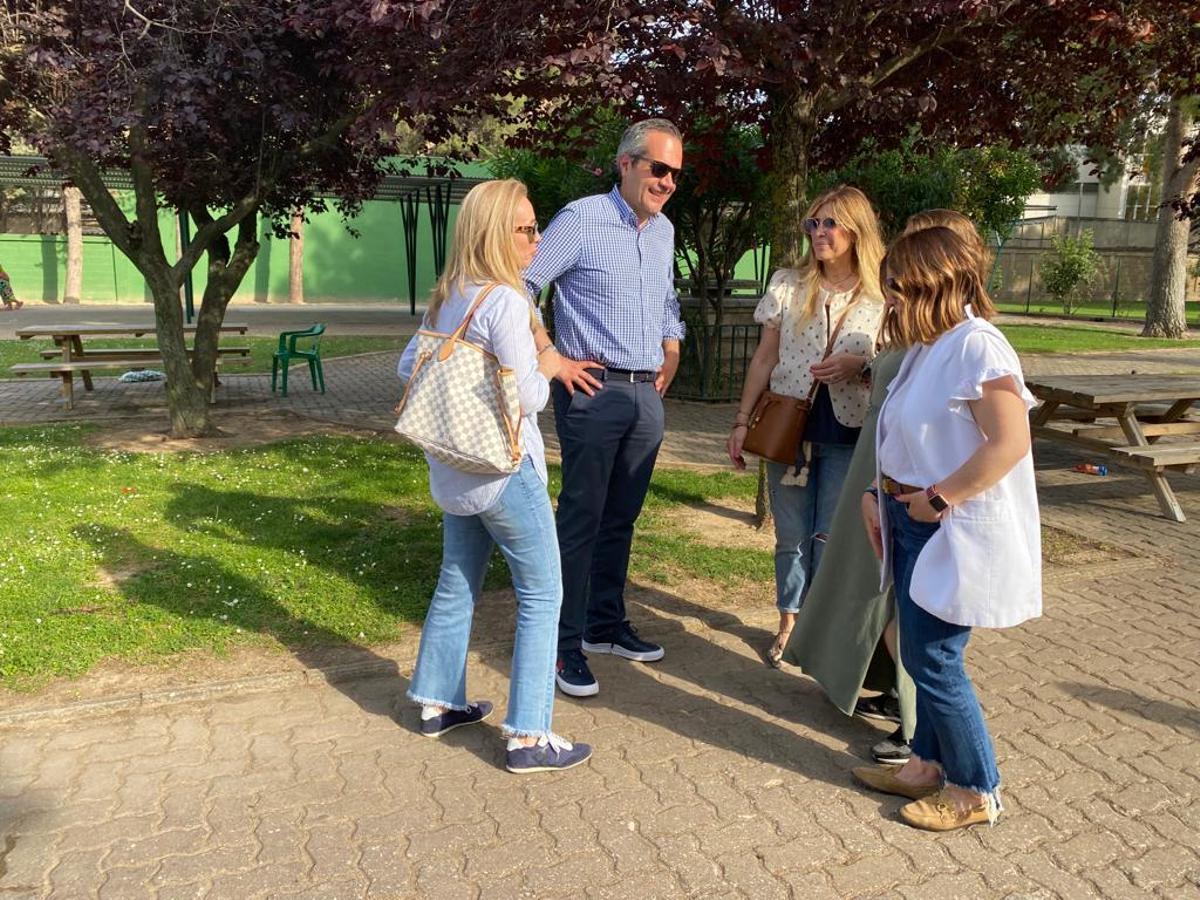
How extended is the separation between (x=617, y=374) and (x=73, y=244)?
101ft

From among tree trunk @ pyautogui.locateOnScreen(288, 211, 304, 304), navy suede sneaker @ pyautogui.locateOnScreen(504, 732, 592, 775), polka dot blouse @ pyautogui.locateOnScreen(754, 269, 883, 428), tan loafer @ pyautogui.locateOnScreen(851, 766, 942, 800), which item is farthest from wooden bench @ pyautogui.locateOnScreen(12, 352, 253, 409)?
tree trunk @ pyautogui.locateOnScreen(288, 211, 304, 304)

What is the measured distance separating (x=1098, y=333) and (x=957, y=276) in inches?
933

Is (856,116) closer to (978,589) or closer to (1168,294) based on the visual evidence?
(978,589)

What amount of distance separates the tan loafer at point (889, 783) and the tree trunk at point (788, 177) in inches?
131

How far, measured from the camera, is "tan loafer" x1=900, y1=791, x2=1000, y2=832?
279 centimetres

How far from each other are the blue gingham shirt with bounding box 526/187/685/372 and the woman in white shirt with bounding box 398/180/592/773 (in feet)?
0.66

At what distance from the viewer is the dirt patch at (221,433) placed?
8.16 metres

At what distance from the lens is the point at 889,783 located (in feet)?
9.82

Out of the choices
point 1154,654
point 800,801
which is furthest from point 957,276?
point 1154,654

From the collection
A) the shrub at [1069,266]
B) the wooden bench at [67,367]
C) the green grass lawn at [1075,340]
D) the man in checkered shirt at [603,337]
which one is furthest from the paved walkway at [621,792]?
the shrub at [1069,266]

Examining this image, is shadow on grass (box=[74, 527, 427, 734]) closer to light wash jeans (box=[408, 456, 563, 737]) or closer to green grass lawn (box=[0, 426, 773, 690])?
green grass lawn (box=[0, 426, 773, 690])

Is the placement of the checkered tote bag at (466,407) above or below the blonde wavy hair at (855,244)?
below

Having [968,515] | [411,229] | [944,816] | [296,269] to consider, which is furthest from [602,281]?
[296,269]

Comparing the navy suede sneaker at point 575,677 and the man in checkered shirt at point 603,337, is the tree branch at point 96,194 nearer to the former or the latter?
the man in checkered shirt at point 603,337
